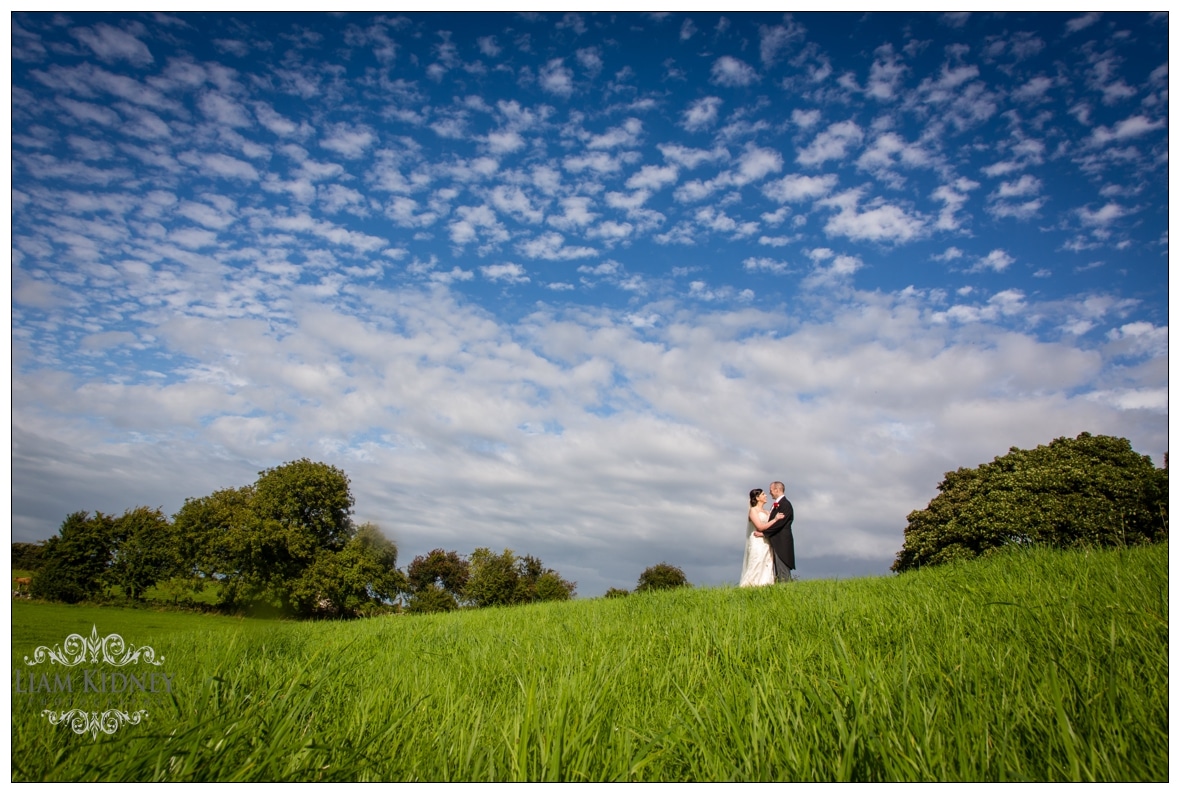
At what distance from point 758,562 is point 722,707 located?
1030 centimetres

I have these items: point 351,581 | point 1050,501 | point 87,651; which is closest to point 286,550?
point 351,581

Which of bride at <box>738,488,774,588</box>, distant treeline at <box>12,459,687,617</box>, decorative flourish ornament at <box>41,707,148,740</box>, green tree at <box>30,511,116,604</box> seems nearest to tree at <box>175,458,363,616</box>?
distant treeline at <box>12,459,687,617</box>

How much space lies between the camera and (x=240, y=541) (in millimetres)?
31328

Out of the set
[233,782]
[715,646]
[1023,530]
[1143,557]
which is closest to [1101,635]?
[715,646]

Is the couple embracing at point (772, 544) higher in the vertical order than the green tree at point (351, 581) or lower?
higher

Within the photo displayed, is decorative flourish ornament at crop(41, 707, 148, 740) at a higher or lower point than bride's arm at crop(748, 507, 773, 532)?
lower

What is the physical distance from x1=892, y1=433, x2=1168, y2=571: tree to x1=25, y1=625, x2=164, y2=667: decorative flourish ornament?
54.6 feet

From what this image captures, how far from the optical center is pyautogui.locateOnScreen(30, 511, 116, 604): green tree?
845 cm

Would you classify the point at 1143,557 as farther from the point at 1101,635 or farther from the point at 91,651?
the point at 91,651

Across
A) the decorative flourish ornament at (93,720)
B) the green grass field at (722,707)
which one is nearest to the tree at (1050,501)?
the green grass field at (722,707)

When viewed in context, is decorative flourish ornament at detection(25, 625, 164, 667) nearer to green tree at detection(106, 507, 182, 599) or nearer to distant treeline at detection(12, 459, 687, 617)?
green tree at detection(106, 507, 182, 599)

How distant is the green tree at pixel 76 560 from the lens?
333 inches

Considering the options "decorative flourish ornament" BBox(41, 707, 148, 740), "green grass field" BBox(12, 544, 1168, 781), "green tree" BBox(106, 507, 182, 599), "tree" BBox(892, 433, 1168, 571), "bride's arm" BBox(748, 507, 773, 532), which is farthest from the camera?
"tree" BBox(892, 433, 1168, 571)

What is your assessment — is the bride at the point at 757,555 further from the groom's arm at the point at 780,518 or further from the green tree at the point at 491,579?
the green tree at the point at 491,579
